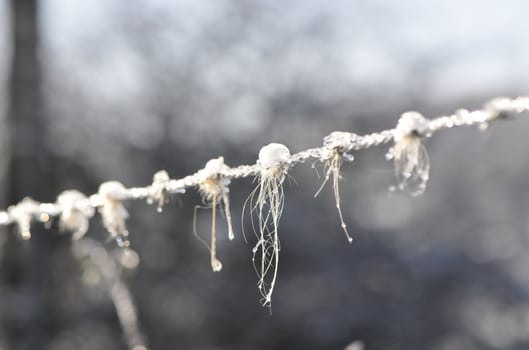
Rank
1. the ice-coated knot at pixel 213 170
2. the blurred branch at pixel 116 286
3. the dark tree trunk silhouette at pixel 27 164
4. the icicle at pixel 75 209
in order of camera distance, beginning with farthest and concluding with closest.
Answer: the dark tree trunk silhouette at pixel 27 164
the blurred branch at pixel 116 286
the icicle at pixel 75 209
the ice-coated knot at pixel 213 170

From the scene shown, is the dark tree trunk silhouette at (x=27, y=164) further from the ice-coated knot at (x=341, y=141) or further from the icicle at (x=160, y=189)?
the ice-coated knot at (x=341, y=141)

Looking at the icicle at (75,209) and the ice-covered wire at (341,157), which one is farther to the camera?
the icicle at (75,209)

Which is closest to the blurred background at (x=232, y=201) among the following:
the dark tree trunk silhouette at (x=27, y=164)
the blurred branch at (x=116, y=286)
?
the dark tree trunk silhouette at (x=27, y=164)

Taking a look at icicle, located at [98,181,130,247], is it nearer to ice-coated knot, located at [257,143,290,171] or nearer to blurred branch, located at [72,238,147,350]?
ice-coated knot, located at [257,143,290,171]

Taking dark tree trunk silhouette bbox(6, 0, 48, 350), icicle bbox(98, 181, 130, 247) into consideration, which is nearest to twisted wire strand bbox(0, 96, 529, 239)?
icicle bbox(98, 181, 130, 247)

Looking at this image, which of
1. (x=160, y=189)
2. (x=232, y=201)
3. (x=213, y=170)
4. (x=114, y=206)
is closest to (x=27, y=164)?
(x=232, y=201)

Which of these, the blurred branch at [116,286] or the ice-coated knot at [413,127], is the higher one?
the blurred branch at [116,286]

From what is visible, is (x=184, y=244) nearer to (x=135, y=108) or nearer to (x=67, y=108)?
(x=135, y=108)

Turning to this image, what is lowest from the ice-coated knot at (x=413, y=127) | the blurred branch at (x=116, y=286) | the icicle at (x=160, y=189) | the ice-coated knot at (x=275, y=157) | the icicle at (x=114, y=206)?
the ice-coated knot at (x=413, y=127)
